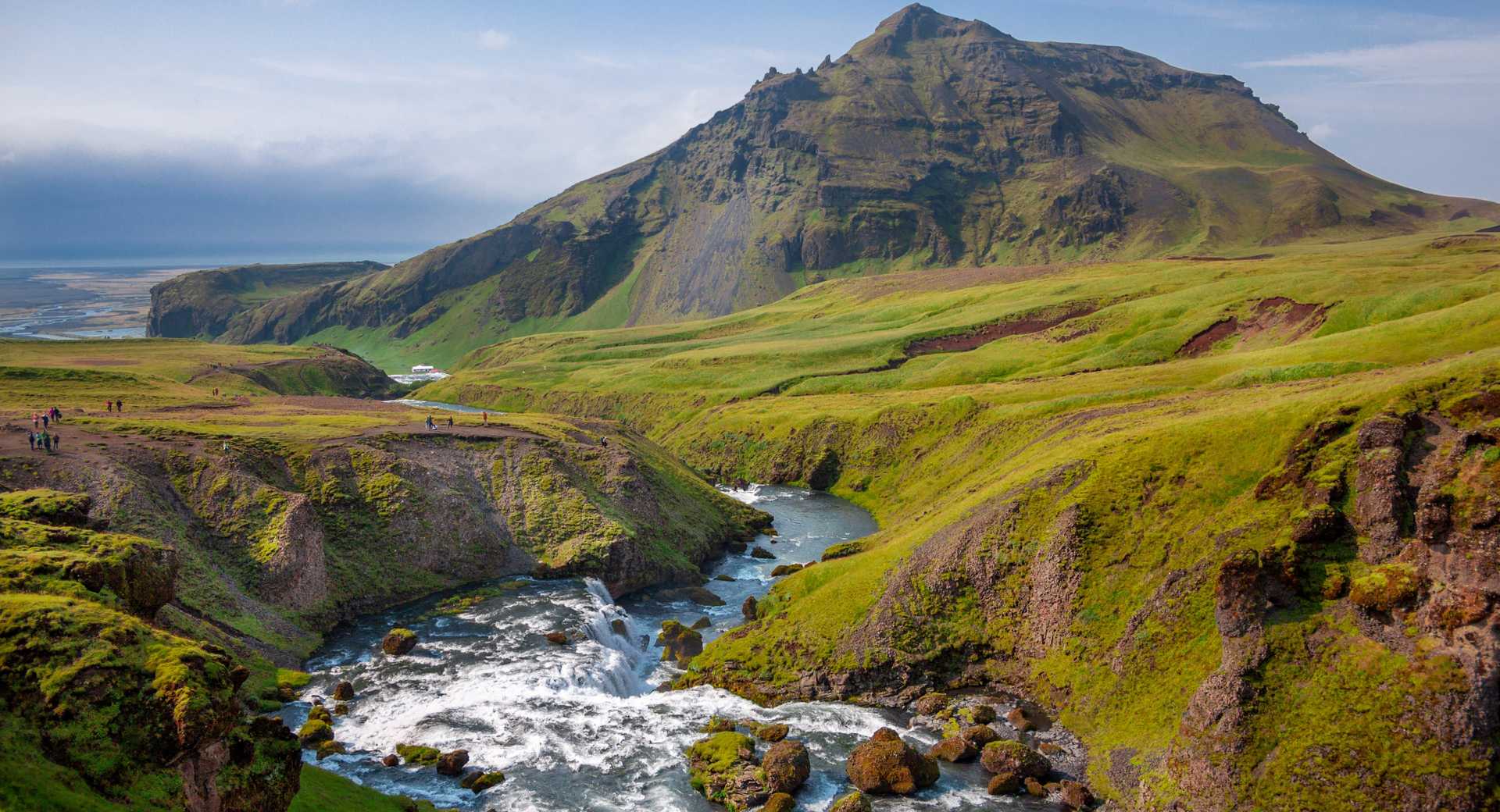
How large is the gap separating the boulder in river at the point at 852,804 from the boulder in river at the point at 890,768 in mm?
2478

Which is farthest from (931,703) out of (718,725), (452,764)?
(452,764)

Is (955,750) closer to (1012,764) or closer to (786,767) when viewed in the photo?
(1012,764)

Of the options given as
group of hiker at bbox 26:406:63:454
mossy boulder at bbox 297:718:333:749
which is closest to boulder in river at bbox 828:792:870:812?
mossy boulder at bbox 297:718:333:749

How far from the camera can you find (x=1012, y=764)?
152 feet

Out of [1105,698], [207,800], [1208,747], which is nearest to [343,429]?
[207,800]

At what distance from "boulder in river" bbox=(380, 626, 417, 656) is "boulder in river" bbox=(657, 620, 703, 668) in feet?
61.3

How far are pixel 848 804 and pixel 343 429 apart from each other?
73.0 meters

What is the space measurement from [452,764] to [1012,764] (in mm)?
30695

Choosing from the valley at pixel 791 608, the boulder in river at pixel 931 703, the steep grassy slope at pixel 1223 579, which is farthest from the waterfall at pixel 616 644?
the boulder in river at pixel 931 703

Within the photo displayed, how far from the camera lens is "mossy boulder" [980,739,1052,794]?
45625mm

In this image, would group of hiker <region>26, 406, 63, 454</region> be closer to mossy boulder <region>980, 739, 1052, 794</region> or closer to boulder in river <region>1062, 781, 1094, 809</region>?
mossy boulder <region>980, 739, 1052, 794</region>

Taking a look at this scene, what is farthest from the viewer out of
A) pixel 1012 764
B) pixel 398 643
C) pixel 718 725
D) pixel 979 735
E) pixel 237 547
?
pixel 237 547

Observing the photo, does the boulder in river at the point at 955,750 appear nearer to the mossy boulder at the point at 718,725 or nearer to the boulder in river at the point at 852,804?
the boulder in river at the point at 852,804

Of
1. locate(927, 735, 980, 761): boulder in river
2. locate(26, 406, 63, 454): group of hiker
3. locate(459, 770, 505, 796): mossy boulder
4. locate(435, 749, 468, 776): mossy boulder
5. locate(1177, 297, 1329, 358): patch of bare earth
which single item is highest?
locate(1177, 297, 1329, 358): patch of bare earth
